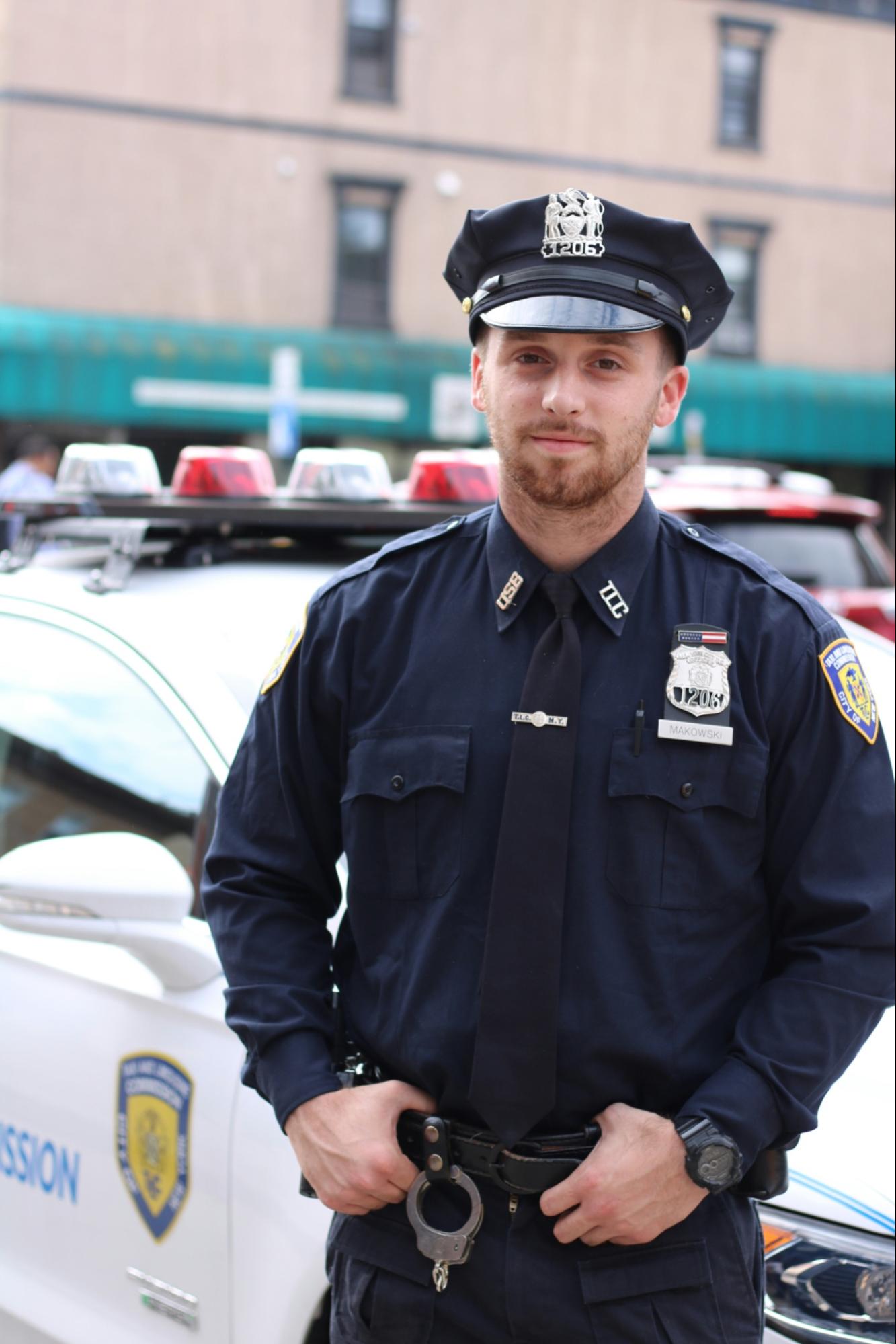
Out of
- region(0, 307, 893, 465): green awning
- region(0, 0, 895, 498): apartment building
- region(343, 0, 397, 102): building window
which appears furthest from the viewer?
region(343, 0, 397, 102): building window

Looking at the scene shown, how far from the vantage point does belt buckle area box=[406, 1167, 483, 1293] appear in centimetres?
159

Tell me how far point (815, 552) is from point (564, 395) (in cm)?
675

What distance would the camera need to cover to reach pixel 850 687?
1.65 m

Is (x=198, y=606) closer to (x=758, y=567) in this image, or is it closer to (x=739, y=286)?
(x=758, y=567)

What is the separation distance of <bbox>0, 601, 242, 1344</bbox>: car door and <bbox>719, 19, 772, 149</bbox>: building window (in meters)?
19.9

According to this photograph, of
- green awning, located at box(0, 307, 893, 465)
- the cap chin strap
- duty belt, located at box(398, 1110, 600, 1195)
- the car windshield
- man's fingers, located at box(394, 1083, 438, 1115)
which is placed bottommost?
duty belt, located at box(398, 1110, 600, 1195)

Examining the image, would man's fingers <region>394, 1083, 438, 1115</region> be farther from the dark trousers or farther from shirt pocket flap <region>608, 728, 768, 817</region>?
shirt pocket flap <region>608, 728, 768, 817</region>

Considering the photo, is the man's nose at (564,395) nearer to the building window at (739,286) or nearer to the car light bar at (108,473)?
the car light bar at (108,473)

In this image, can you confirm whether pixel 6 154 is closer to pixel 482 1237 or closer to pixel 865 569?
pixel 865 569

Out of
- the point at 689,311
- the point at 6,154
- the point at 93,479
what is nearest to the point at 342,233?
the point at 6,154

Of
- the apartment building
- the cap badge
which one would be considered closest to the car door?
the cap badge

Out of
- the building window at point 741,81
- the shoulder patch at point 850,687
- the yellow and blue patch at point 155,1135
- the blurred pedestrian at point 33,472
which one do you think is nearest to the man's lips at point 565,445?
the shoulder patch at point 850,687

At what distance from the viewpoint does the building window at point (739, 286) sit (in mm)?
20906

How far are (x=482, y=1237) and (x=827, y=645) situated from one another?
0.72 meters
